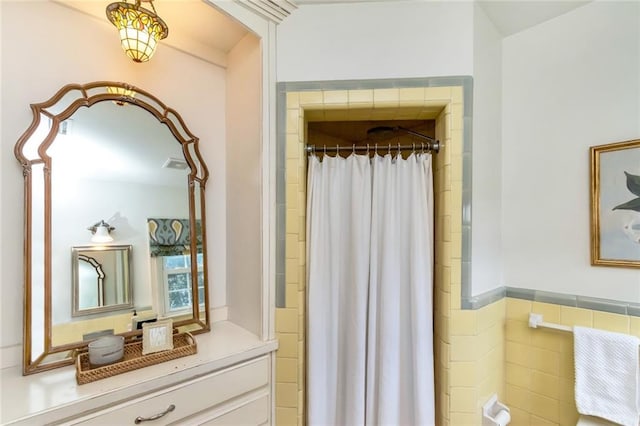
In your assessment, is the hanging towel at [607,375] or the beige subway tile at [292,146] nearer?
the hanging towel at [607,375]

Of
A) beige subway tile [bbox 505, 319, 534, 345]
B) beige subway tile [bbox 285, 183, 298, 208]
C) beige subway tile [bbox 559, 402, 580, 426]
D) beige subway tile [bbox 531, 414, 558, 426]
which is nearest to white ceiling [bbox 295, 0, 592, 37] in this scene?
beige subway tile [bbox 285, 183, 298, 208]

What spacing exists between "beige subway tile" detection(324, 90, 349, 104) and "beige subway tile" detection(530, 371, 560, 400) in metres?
1.68

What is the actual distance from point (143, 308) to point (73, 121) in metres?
0.83

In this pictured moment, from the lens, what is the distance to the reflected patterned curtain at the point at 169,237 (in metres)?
1.30

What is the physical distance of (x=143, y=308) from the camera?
→ 124 centimetres

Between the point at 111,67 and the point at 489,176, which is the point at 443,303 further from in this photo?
the point at 111,67

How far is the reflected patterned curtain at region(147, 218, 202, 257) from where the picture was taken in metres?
1.30

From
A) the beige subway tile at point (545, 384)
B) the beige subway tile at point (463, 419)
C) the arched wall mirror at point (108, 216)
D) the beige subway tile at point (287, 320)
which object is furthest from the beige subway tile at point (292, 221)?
the beige subway tile at point (545, 384)

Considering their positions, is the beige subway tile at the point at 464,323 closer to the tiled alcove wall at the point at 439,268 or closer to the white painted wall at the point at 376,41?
the tiled alcove wall at the point at 439,268

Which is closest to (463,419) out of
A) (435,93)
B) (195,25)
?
(435,93)

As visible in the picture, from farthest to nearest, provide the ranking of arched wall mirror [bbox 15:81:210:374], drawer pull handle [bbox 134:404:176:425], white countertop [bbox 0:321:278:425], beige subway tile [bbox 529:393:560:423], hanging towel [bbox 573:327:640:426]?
beige subway tile [bbox 529:393:560:423] → hanging towel [bbox 573:327:640:426] → arched wall mirror [bbox 15:81:210:374] → drawer pull handle [bbox 134:404:176:425] → white countertop [bbox 0:321:278:425]

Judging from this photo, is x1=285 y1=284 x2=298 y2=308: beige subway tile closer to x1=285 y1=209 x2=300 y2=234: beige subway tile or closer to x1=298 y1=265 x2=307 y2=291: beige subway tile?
x1=298 y1=265 x2=307 y2=291: beige subway tile

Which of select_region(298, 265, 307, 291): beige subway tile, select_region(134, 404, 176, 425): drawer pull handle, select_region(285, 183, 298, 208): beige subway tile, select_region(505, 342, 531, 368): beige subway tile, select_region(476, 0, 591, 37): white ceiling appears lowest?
select_region(505, 342, 531, 368): beige subway tile

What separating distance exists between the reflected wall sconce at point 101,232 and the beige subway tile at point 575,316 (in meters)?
2.13
